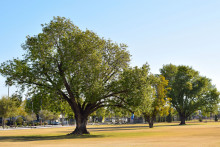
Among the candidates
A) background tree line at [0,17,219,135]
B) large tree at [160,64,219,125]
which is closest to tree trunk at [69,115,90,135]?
background tree line at [0,17,219,135]

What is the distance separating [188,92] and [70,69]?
60.7 meters

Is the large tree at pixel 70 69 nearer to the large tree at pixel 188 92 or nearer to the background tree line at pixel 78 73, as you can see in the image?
the background tree line at pixel 78 73

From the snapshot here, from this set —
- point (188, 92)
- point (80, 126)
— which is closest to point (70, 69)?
point (80, 126)

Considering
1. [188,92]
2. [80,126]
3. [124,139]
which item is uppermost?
[188,92]

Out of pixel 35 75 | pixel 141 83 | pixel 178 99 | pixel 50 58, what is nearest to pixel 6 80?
pixel 35 75

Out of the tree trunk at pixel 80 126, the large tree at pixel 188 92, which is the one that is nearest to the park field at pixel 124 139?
the tree trunk at pixel 80 126

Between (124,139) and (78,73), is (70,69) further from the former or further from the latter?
(124,139)

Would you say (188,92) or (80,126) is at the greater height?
(188,92)

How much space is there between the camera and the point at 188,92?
8975 cm

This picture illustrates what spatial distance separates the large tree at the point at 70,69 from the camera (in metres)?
37.7

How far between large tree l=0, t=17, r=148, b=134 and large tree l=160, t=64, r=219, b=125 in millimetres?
51865

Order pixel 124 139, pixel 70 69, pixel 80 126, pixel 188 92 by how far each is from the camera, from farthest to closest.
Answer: pixel 188 92 < pixel 80 126 < pixel 70 69 < pixel 124 139

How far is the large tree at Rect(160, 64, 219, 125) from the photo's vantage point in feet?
293

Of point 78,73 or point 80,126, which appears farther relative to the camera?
point 80,126
